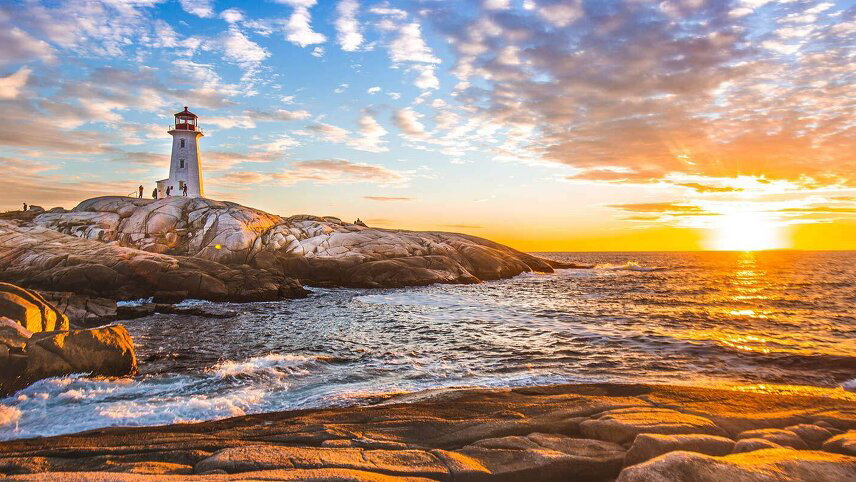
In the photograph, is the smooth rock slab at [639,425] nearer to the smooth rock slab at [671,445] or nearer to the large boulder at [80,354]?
the smooth rock slab at [671,445]

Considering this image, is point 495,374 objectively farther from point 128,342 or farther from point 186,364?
point 128,342

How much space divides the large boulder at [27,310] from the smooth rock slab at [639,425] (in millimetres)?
15299

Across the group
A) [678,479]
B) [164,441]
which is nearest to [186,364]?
[164,441]

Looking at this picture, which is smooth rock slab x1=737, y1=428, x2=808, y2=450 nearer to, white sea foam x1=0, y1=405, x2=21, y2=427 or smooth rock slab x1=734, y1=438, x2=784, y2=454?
smooth rock slab x1=734, y1=438, x2=784, y2=454

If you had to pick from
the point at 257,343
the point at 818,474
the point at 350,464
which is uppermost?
the point at 818,474

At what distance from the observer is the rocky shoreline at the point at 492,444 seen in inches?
204

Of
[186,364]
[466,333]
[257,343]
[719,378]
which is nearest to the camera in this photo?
[719,378]

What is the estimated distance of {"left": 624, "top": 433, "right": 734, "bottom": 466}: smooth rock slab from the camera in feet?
19.4

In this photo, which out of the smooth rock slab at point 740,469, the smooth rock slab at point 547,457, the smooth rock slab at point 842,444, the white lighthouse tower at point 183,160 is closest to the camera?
the smooth rock slab at point 740,469

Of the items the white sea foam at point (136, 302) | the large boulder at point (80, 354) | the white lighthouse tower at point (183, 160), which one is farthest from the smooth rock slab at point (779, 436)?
the white lighthouse tower at point (183, 160)

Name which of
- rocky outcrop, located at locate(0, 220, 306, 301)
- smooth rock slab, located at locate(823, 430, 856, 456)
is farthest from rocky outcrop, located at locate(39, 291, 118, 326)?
smooth rock slab, located at locate(823, 430, 856, 456)

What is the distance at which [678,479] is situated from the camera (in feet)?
15.6

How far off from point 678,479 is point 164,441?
7088 mm

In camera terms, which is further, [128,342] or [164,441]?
[128,342]
